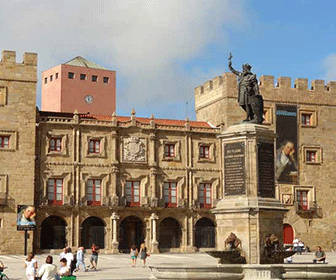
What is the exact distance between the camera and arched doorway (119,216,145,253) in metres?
54.1

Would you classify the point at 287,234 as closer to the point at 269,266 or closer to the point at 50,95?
the point at 50,95

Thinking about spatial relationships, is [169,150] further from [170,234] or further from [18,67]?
[18,67]

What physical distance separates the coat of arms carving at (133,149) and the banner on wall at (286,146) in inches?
447

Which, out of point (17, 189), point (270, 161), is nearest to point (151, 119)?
point (17, 189)


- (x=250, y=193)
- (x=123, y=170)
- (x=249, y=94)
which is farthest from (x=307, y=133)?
(x=250, y=193)

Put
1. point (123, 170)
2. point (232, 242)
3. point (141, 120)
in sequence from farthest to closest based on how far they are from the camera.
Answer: point (141, 120) < point (123, 170) < point (232, 242)

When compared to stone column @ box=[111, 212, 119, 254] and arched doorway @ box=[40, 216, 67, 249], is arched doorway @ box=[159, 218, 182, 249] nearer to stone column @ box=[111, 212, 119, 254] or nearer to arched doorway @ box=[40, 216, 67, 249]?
stone column @ box=[111, 212, 119, 254]

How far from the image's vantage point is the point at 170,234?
55.3 metres

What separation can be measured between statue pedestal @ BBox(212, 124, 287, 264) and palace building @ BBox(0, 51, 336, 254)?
3035 centimetres

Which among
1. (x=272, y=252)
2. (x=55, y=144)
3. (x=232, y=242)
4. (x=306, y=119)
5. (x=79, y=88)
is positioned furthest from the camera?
(x=79, y=88)

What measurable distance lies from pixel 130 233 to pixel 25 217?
29.8 feet

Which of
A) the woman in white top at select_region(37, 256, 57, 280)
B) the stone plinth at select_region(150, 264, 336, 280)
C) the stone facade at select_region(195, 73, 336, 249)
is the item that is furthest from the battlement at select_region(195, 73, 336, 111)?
the woman in white top at select_region(37, 256, 57, 280)

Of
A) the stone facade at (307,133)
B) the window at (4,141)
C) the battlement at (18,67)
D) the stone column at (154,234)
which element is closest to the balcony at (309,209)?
the stone facade at (307,133)

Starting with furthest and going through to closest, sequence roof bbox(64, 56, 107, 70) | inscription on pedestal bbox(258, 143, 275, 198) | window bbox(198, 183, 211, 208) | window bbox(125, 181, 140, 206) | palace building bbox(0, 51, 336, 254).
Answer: roof bbox(64, 56, 107, 70), window bbox(198, 183, 211, 208), window bbox(125, 181, 140, 206), palace building bbox(0, 51, 336, 254), inscription on pedestal bbox(258, 143, 275, 198)
